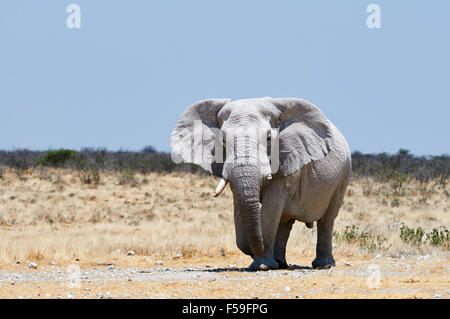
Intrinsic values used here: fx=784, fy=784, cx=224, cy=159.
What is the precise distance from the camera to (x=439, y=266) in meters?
12.2

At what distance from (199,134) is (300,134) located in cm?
152

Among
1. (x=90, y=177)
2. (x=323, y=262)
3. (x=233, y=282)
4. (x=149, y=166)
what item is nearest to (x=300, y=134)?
(x=323, y=262)

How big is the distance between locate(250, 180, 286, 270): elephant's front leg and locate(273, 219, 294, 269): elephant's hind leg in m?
1.04

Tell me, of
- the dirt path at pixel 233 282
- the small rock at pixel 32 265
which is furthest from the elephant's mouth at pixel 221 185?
the small rock at pixel 32 265

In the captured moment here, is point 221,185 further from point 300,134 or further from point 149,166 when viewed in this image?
point 149,166

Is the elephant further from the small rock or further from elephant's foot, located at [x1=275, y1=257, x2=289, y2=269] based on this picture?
the small rock

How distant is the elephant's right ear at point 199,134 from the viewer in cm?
1163

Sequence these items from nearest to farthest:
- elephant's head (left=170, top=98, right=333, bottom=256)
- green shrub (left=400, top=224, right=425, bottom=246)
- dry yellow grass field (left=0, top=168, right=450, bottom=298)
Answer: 1. dry yellow grass field (left=0, top=168, right=450, bottom=298)
2. elephant's head (left=170, top=98, right=333, bottom=256)
3. green shrub (left=400, top=224, right=425, bottom=246)

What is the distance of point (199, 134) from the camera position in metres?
11.9

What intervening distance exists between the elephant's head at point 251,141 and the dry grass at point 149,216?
3.86 meters

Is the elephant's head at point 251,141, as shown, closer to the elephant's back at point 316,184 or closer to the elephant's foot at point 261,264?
the elephant's foot at point 261,264

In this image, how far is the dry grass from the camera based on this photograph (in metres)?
15.4

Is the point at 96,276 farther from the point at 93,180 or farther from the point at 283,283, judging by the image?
the point at 93,180

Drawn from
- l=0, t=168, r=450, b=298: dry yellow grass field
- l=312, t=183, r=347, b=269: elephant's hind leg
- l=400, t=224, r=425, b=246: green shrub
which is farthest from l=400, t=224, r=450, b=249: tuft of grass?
l=312, t=183, r=347, b=269: elephant's hind leg
